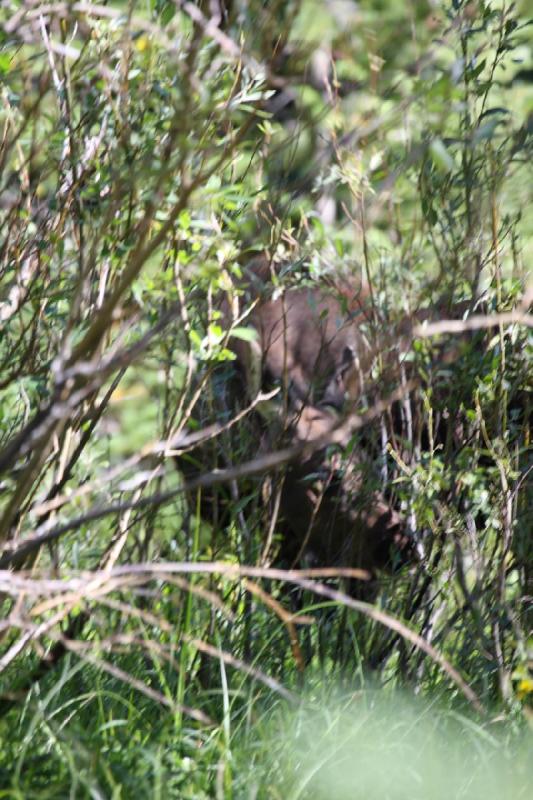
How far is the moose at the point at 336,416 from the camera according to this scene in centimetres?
346

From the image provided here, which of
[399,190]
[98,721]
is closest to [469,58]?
[399,190]

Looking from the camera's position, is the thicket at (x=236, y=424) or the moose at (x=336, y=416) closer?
the thicket at (x=236, y=424)

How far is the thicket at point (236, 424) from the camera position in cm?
247

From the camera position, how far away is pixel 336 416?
12.6ft

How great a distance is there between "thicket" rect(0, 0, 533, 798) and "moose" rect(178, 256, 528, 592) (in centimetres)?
7

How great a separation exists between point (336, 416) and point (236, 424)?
360 mm

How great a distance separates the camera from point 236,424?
376 centimetres

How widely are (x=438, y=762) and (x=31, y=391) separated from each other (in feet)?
5.89

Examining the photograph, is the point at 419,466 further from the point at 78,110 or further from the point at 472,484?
the point at 78,110

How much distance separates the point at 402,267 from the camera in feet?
11.7

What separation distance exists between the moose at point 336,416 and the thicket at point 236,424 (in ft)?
0.22

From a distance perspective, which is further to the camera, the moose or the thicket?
the moose

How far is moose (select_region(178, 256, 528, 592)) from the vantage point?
136 inches

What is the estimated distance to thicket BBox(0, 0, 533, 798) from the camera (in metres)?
2.47
